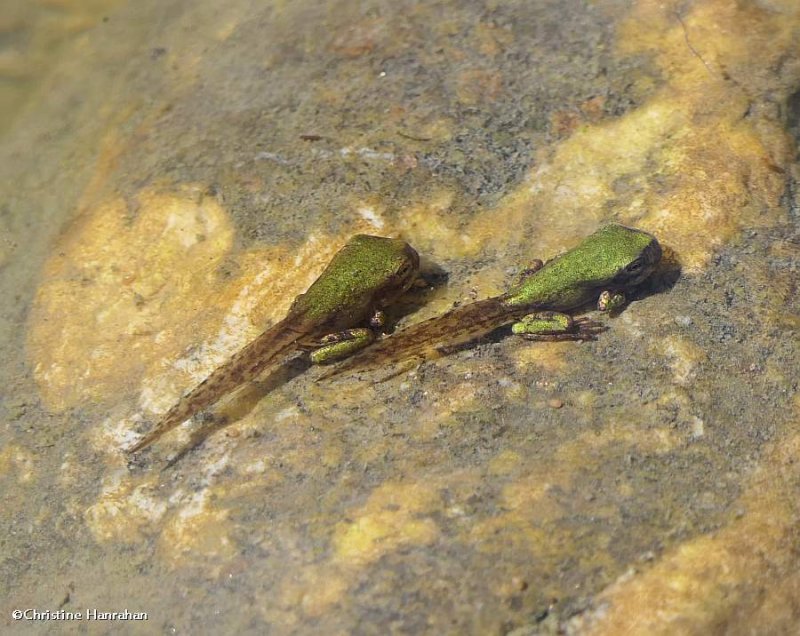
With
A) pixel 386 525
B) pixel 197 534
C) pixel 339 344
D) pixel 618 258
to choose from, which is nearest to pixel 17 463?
pixel 197 534

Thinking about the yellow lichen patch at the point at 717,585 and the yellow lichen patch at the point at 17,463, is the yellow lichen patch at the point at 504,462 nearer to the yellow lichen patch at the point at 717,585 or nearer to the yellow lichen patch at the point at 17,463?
the yellow lichen patch at the point at 717,585

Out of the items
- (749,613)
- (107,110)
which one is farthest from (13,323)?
(749,613)

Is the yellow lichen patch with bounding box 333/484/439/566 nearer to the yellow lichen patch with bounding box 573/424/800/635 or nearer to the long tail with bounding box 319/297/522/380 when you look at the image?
the yellow lichen patch with bounding box 573/424/800/635

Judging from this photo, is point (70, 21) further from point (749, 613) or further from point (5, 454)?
point (749, 613)

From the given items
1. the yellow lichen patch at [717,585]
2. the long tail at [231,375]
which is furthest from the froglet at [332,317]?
the yellow lichen patch at [717,585]

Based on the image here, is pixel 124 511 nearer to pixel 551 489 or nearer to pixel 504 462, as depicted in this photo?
pixel 504 462
